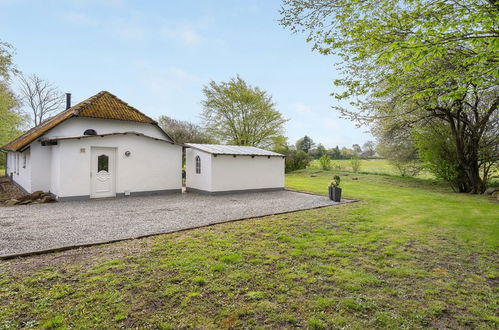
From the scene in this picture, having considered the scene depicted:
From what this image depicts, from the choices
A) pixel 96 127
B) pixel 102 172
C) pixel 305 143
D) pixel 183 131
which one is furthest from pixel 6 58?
pixel 305 143

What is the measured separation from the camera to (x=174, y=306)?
309 cm

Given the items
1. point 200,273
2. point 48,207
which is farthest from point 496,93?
point 48,207

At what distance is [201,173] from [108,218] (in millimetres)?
6179

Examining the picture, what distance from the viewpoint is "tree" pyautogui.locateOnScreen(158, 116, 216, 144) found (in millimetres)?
30375

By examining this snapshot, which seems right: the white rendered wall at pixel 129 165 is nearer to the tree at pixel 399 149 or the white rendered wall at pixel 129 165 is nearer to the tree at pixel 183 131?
the tree at pixel 399 149

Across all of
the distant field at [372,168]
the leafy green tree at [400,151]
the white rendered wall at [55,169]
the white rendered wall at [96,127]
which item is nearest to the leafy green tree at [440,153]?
the leafy green tree at [400,151]

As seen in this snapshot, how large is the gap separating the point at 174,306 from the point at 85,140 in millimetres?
10522

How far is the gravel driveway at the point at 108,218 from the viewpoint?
18.7 feet

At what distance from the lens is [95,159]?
11.5 m

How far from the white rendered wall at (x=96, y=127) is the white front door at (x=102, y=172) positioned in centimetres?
276

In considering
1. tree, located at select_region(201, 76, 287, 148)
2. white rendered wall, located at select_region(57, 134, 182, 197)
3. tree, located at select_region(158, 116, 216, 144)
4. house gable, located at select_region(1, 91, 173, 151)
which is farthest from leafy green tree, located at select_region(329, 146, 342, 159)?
white rendered wall, located at select_region(57, 134, 182, 197)

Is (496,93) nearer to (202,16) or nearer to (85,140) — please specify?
(202,16)

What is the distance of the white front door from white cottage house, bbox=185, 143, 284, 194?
3.87 m

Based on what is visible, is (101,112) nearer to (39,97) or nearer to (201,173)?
(201,173)
